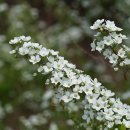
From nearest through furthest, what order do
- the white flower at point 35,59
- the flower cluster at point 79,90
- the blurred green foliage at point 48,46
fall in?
the flower cluster at point 79,90, the white flower at point 35,59, the blurred green foliage at point 48,46

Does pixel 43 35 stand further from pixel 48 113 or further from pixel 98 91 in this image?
pixel 98 91

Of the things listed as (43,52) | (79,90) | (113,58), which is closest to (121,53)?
(113,58)

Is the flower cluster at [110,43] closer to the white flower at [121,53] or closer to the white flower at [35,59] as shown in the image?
the white flower at [121,53]

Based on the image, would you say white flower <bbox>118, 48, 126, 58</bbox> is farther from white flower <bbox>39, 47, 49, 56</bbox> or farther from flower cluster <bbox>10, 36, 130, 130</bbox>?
white flower <bbox>39, 47, 49, 56</bbox>

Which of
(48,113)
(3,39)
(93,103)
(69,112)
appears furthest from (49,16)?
(93,103)

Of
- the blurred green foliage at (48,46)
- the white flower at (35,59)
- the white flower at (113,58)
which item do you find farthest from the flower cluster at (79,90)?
the blurred green foliage at (48,46)

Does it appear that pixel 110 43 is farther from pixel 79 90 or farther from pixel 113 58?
pixel 79 90
